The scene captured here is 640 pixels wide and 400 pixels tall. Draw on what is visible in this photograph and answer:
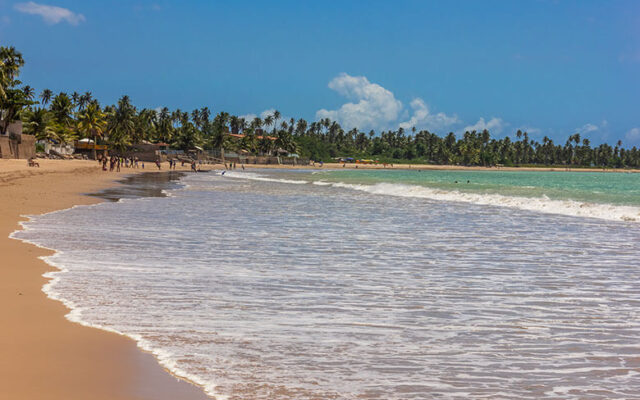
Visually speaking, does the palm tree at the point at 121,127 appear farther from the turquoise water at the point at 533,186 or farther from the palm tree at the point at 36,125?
the turquoise water at the point at 533,186

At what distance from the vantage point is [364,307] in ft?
22.5

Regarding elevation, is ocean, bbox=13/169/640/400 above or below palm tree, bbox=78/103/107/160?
below

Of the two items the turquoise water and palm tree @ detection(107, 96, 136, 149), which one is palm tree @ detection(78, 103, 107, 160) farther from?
the turquoise water

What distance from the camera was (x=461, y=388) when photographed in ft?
14.5

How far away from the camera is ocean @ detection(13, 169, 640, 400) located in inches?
181

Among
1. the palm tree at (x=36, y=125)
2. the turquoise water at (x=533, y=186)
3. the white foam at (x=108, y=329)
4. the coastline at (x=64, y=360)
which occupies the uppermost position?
the palm tree at (x=36, y=125)

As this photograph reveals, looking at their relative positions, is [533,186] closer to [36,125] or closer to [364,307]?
[364,307]

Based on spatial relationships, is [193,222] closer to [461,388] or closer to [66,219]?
[66,219]

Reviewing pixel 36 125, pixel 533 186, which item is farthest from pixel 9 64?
pixel 533 186

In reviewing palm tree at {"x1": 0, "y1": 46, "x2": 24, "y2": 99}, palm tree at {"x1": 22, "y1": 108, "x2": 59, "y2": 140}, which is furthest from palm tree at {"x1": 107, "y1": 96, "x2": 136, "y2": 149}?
palm tree at {"x1": 0, "y1": 46, "x2": 24, "y2": 99}

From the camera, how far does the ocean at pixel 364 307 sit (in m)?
4.59

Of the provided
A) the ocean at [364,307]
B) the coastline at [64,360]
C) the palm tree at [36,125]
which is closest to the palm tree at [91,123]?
the palm tree at [36,125]

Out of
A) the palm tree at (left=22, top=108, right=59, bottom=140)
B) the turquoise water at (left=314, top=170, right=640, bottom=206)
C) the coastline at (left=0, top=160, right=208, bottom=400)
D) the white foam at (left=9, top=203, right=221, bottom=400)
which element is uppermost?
the palm tree at (left=22, top=108, right=59, bottom=140)

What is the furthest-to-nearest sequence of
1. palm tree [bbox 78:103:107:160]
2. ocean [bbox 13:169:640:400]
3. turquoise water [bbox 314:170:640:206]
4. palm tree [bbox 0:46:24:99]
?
palm tree [bbox 78:103:107:160] → palm tree [bbox 0:46:24:99] → turquoise water [bbox 314:170:640:206] → ocean [bbox 13:169:640:400]
